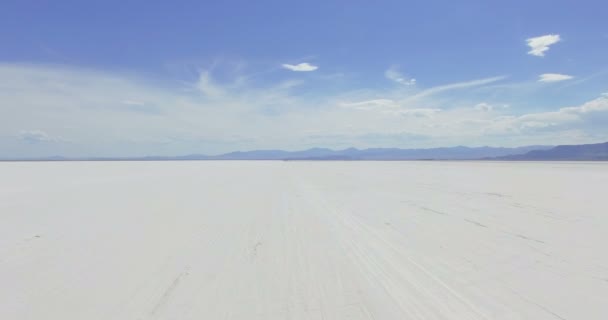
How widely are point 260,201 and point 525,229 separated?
8136 mm

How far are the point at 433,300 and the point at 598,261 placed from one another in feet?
11.1

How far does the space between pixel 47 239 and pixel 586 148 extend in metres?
195

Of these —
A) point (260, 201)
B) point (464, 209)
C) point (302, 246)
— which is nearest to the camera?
point (302, 246)

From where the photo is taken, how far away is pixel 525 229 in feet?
25.9

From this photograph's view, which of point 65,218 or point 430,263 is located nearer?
point 430,263

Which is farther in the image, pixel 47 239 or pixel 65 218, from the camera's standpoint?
pixel 65 218

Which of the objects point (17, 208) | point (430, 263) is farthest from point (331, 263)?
point (17, 208)

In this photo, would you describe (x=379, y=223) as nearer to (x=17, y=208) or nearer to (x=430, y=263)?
(x=430, y=263)

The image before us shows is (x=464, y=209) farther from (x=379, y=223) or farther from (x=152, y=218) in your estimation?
(x=152, y=218)

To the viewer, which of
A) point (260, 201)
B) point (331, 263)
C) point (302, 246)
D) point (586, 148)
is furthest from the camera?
point (586, 148)

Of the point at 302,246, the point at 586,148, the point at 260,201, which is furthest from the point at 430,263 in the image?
the point at 586,148

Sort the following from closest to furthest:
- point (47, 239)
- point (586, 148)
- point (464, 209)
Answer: point (47, 239)
point (464, 209)
point (586, 148)

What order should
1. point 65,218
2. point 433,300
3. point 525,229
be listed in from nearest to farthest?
point 433,300 < point 525,229 < point 65,218

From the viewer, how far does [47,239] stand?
7.07 meters
